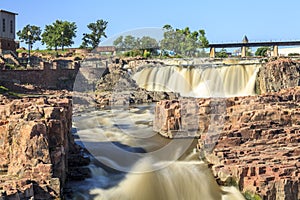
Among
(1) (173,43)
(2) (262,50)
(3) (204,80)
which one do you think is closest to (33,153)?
(3) (204,80)

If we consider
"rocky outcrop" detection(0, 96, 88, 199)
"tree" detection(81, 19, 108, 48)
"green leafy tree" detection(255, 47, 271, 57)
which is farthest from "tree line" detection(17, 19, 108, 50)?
"rocky outcrop" detection(0, 96, 88, 199)

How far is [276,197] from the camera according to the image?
66.5ft

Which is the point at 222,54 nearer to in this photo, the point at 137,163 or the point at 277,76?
the point at 277,76

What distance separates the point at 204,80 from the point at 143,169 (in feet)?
101

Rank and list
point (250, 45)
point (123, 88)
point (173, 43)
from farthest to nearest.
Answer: point (250, 45), point (173, 43), point (123, 88)

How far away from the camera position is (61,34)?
2997 inches

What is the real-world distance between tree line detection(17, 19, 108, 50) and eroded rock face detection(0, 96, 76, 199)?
53.7 m

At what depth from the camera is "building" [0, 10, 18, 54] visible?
196 feet

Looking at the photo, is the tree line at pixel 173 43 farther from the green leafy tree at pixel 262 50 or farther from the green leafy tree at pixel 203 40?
the green leafy tree at pixel 262 50

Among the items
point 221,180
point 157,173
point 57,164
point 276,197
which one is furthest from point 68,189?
point 276,197

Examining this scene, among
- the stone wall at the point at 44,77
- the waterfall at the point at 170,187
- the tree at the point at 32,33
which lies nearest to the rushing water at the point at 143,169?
the waterfall at the point at 170,187

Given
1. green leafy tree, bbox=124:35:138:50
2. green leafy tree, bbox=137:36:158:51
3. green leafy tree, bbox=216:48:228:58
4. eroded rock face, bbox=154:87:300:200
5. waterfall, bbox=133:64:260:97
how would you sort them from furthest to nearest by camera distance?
green leafy tree, bbox=216:48:228:58 → green leafy tree, bbox=124:35:138:50 → green leafy tree, bbox=137:36:158:51 → waterfall, bbox=133:64:260:97 → eroded rock face, bbox=154:87:300:200

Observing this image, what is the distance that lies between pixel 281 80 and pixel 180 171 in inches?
1233

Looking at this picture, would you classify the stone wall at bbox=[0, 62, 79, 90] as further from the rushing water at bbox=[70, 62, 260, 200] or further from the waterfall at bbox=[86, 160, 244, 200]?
the waterfall at bbox=[86, 160, 244, 200]
